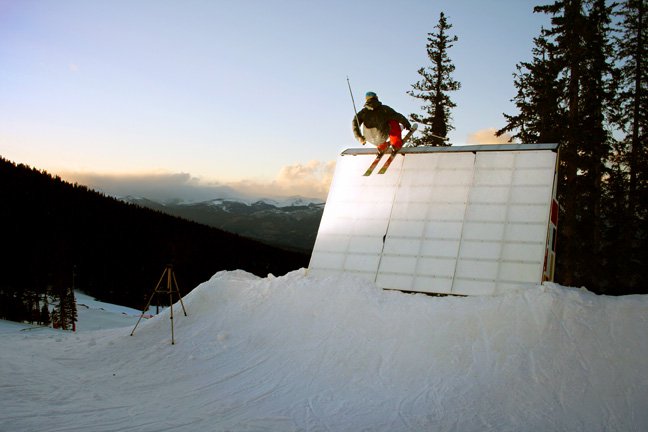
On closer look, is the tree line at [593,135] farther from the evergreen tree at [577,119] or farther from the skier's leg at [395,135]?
the skier's leg at [395,135]

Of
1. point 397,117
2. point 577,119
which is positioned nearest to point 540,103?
point 577,119

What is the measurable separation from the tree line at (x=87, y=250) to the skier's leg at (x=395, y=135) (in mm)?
8585

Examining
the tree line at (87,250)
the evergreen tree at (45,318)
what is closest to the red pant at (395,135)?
the tree line at (87,250)

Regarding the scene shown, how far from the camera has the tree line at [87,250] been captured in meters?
19.2

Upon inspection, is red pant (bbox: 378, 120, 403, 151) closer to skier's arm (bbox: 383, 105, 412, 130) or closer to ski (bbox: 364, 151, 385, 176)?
skier's arm (bbox: 383, 105, 412, 130)

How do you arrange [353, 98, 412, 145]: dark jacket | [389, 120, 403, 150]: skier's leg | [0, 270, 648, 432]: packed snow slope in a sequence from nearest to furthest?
[0, 270, 648, 432]: packed snow slope
[389, 120, 403, 150]: skier's leg
[353, 98, 412, 145]: dark jacket

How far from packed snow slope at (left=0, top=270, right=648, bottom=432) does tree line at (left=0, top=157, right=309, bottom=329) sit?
7.09 meters

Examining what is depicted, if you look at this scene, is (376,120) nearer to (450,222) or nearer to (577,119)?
(450,222)

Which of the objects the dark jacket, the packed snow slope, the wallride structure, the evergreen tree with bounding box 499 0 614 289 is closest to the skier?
the dark jacket

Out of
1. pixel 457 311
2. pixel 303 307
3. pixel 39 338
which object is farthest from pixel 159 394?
pixel 457 311

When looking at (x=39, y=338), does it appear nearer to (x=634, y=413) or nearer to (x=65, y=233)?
(x=634, y=413)

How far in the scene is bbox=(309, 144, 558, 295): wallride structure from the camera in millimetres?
10172

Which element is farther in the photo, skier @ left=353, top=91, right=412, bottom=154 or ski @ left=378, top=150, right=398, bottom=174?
ski @ left=378, top=150, right=398, bottom=174

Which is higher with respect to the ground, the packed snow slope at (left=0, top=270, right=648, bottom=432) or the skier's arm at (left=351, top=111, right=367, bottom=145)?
the skier's arm at (left=351, top=111, right=367, bottom=145)
